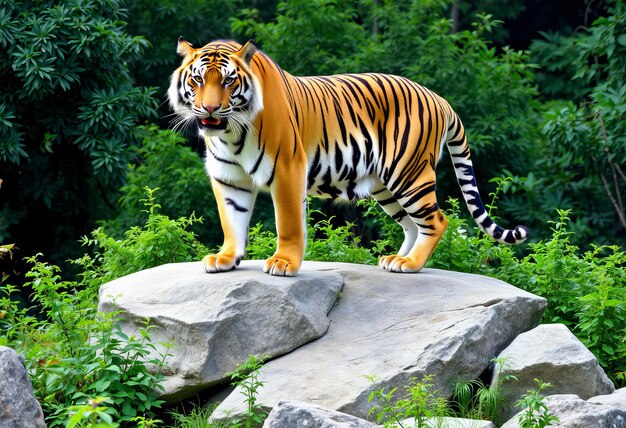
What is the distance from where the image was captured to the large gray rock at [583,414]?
4918mm

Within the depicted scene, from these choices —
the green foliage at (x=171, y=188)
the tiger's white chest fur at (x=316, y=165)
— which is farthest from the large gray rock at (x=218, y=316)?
the green foliage at (x=171, y=188)

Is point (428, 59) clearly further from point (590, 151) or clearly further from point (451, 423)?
point (451, 423)

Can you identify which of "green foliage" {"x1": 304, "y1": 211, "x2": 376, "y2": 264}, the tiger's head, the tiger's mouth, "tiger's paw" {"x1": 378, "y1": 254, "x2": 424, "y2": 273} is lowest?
"green foliage" {"x1": 304, "y1": 211, "x2": 376, "y2": 264}

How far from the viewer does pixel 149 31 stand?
1429cm

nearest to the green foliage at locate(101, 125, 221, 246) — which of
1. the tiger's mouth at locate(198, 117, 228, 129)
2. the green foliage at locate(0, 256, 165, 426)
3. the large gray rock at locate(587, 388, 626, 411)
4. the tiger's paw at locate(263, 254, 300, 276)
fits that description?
the tiger's paw at locate(263, 254, 300, 276)

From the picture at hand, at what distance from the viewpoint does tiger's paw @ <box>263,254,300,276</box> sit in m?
6.25

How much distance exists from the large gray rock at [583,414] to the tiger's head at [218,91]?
7.65 feet

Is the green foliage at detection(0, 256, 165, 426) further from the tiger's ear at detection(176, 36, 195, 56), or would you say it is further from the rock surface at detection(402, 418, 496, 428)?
the tiger's ear at detection(176, 36, 195, 56)

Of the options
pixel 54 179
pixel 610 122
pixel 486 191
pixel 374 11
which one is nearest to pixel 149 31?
pixel 374 11

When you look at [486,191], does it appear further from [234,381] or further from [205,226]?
[234,381]

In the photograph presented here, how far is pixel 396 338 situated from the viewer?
20.0 ft

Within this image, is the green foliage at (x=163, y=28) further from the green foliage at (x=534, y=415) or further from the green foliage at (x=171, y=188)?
the green foliage at (x=534, y=415)

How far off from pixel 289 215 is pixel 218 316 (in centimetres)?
77

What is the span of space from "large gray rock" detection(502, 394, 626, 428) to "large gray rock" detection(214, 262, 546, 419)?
83cm
